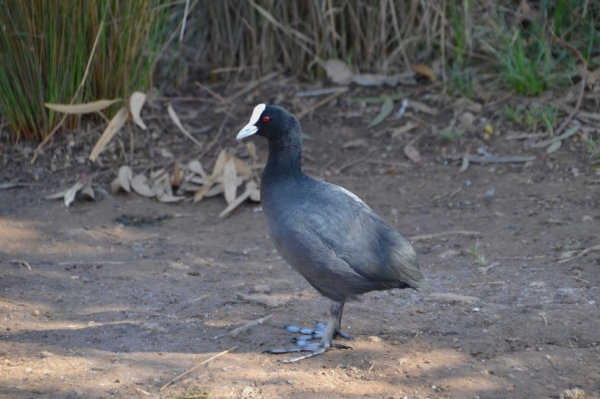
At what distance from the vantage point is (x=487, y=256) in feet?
17.1

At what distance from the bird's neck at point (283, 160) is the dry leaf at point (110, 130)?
2.25 m

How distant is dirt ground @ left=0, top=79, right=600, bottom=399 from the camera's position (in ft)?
12.0

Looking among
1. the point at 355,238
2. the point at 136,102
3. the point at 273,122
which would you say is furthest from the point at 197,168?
the point at 355,238

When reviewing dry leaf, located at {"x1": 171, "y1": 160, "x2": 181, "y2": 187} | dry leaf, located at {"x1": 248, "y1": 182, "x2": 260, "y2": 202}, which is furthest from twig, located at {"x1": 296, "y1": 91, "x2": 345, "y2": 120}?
dry leaf, located at {"x1": 171, "y1": 160, "x2": 181, "y2": 187}

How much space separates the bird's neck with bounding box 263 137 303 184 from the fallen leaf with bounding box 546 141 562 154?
9.46 ft

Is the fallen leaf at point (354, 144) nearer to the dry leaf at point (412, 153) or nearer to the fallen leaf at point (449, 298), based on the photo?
the dry leaf at point (412, 153)

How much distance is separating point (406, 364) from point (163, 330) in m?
1.34

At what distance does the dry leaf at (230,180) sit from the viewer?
6.18 meters

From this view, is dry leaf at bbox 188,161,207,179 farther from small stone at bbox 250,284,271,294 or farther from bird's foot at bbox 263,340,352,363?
bird's foot at bbox 263,340,352,363

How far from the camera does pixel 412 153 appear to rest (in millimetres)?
6711

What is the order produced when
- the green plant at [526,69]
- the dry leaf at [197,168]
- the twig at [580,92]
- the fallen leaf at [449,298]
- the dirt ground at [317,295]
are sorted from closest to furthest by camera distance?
the dirt ground at [317,295] < the fallen leaf at [449,298] < the dry leaf at [197,168] < the twig at [580,92] < the green plant at [526,69]

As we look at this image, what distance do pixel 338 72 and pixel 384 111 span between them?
75cm

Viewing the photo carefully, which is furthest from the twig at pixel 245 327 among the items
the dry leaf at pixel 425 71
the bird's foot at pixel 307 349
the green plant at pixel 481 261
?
the dry leaf at pixel 425 71

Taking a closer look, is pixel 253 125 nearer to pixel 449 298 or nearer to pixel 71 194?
pixel 449 298
